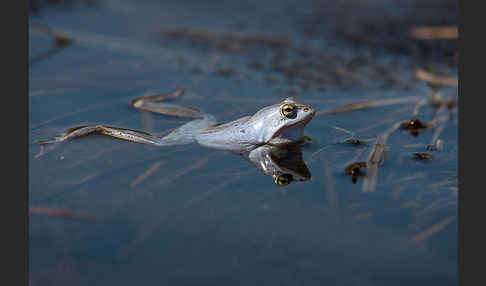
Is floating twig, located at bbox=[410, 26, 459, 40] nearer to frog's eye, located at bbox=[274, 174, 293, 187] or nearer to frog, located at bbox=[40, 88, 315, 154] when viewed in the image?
frog, located at bbox=[40, 88, 315, 154]

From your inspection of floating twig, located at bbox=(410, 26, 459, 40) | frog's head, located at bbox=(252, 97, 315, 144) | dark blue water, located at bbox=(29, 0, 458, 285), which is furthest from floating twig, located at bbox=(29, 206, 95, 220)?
floating twig, located at bbox=(410, 26, 459, 40)

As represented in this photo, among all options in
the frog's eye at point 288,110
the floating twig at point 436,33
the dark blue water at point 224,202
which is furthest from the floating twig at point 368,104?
the floating twig at point 436,33

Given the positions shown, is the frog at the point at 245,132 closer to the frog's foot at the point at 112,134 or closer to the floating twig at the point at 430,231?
the frog's foot at the point at 112,134

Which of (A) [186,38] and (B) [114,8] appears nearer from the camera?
(A) [186,38]

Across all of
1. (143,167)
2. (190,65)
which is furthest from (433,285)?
(190,65)

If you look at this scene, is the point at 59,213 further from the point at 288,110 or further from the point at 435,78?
the point at 435,78

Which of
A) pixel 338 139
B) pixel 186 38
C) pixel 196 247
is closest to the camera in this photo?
pixel 196 247

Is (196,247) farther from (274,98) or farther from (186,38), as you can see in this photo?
(186,38)
